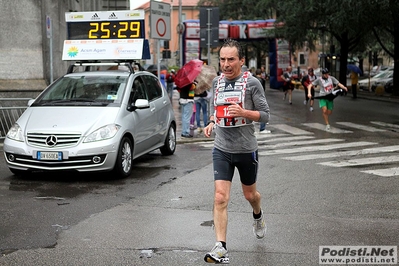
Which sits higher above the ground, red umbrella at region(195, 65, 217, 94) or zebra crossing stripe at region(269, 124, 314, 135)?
red umbrella at region(195, 65, 217, 94)

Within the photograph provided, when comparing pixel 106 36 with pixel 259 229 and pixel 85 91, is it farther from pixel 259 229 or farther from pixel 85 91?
pixel 259 229

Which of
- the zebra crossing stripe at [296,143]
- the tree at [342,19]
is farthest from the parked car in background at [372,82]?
the zebra crossing stripe at [296,143]

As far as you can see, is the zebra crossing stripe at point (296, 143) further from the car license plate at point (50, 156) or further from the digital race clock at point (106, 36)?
the car license plate at point (50, 156)

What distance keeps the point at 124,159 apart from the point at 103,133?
626 mm

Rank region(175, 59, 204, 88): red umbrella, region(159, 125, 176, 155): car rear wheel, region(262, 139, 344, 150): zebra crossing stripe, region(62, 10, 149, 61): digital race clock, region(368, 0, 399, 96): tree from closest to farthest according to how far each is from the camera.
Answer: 1. region(62, 10, 149, 61): digital race clock
2. region(159, 125, 176, 155): car rear wheel
3. region(262, 139, 344, 150): zebra crossing stripe
4. region(175, 59, 204, 88): red umbrella
5. region(368, 0, 399, 96): tree

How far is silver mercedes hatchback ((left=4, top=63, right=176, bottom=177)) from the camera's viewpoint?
9.40 meters

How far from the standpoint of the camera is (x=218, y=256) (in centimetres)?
516

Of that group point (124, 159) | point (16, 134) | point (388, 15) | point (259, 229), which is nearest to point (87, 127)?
point (124, 159)

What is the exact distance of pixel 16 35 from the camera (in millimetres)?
17875

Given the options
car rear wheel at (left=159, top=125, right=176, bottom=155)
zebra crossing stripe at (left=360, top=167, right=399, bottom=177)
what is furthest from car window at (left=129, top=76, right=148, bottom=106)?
zebra crossing stripe at (left=360, top=167, right=399, bottom=177)

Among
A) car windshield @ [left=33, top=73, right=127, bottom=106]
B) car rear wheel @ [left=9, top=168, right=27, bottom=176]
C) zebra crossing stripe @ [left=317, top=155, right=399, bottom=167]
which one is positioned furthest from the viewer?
zebra crossing stripe @ [left=317, top=155, right=399, bottom=167]

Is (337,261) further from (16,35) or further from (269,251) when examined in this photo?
(16,35)

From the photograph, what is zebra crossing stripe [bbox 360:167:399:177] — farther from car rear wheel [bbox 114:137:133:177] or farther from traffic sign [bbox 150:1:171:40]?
traffic sign [bbox 150:1:171:40]

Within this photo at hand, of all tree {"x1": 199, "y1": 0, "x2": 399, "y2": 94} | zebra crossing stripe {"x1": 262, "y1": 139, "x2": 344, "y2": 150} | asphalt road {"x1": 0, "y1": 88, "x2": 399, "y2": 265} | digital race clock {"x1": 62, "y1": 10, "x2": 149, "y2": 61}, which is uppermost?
tree {"x1": 199, "y1": 0, "x2": 399, "y2": 94}
